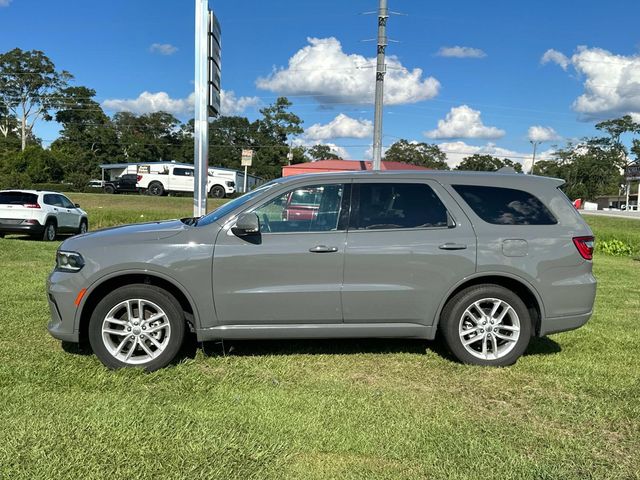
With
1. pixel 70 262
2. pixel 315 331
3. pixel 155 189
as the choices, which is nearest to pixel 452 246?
pixel 315 331

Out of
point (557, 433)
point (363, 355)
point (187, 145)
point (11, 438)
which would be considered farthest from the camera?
point (187, 145)

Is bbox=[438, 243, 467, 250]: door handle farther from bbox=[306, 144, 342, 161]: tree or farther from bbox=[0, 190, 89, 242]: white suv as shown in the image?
bbox=[306, 144, 342, 161]: tree

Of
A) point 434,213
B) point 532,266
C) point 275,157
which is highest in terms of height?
point 275,157

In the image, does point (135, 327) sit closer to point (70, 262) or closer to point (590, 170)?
point (70, 262)

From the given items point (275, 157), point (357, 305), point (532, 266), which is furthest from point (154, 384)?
point (275, 157)

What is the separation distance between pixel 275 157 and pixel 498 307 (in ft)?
308

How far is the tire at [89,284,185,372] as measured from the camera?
444cm

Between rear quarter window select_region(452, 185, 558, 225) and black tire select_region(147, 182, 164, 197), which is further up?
black tire select_region(147, 182, 164, 197)

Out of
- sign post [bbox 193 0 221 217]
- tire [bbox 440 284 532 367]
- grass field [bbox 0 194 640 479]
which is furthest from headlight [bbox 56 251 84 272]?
sign post [bbox 193 0 221 217]

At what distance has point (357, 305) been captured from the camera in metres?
4.56

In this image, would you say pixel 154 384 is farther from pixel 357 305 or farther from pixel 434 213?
pixel 434 213

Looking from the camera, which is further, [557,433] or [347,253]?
[347,253]

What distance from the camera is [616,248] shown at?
17.6m

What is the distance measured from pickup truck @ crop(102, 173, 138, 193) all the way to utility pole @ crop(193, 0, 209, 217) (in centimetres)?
3558
